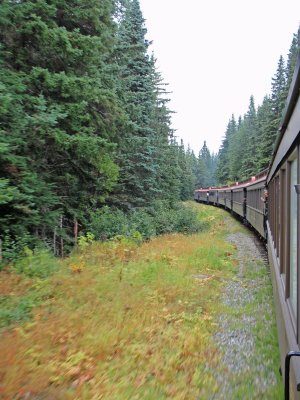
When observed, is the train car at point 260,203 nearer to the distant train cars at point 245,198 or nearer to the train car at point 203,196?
the distant train cars at point 245,198

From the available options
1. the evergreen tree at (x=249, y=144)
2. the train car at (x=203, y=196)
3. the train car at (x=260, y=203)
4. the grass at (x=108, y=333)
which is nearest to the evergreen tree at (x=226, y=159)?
the evergreen tree at (x=249, y=144)

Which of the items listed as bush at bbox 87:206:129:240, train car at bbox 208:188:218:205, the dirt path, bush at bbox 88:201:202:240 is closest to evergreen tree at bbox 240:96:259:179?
train car at bbox 208:188:218:205

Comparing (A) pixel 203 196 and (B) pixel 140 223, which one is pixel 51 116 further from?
(A) pixel 203 196

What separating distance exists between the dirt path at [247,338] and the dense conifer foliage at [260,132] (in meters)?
4.87

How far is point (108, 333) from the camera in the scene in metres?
5.45

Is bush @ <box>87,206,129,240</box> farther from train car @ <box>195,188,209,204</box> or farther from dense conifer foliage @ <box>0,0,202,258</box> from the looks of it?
train car @ <box>195,188,209,204</box>

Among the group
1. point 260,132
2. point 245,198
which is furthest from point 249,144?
point 245,198

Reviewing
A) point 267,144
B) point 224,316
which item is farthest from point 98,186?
point 267,144

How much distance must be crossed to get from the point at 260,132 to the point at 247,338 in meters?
50.1

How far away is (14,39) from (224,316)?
28.3 ft

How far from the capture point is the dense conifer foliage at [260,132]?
1399 inches

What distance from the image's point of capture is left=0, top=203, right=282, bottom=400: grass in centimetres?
413

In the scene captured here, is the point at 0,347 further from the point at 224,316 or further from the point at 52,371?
the point at 224,316

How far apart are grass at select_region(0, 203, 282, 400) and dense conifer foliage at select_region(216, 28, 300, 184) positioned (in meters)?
5.46
